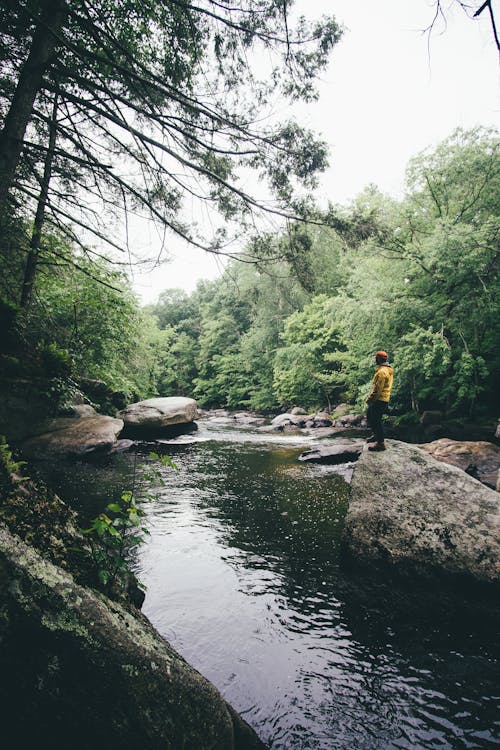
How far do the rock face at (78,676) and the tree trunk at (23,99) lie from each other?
4.48 metres

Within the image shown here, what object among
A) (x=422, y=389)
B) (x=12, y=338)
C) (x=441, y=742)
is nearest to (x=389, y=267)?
(x=422, y=389)

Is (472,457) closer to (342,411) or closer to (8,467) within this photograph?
(8,467)

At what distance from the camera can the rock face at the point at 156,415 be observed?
A: 15578mm

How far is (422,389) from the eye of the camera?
16734mm

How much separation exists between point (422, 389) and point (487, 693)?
49.7 feet

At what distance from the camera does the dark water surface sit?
2771mm

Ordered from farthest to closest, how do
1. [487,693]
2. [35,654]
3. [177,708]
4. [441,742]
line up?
[487,693], [441,742], [177,708], [35,654]

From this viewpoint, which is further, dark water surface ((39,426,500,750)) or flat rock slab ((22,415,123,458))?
flat rock slab ((22,415,123,458))

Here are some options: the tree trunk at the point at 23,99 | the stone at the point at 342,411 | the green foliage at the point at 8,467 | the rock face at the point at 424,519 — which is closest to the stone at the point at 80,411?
the tree trunk at the point at 23,99

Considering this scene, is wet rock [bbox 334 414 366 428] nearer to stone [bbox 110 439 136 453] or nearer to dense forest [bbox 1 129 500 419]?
dense forest [bbox 1 129 500 419]

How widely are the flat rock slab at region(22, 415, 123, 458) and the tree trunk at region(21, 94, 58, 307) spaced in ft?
12.5

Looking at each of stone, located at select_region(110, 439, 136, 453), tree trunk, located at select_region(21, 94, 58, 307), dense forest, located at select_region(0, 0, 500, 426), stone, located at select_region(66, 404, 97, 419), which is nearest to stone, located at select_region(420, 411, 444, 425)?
dense forest, located at select_region(0, 0, 500, 426)

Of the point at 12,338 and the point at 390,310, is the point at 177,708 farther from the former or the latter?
the point at 390,310

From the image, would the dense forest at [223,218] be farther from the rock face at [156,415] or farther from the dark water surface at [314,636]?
the dark water surface at [314,636]
